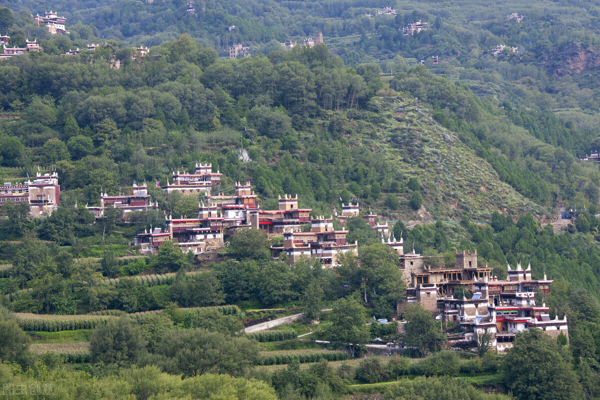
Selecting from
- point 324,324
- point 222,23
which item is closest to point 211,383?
point 324,324

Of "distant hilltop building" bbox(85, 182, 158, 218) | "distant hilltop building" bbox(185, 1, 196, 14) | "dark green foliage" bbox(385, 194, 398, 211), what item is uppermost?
"distant hilltop building" bbox(185, 1, 196, 14)

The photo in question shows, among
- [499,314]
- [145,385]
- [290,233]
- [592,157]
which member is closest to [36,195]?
[290,233]

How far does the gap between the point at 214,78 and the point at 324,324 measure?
5043 centimetres

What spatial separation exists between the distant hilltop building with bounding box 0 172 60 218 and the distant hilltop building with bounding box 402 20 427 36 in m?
117

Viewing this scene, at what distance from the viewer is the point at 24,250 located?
5766cm

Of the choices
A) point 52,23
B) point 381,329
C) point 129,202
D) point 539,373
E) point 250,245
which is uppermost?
point 52,23

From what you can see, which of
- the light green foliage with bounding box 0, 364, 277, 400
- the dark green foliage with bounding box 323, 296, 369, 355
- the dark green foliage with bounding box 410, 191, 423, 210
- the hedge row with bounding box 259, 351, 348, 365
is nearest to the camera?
the light green foliage with bounding box 0, 364, 277, 400

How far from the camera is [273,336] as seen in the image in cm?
5244

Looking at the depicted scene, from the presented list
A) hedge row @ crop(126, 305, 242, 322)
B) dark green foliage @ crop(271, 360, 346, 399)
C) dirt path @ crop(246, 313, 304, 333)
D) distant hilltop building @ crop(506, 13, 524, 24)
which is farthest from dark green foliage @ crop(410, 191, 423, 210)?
distant hilltop building @ crop(506, 13, 524, 24)

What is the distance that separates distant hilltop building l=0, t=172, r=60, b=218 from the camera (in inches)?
2628

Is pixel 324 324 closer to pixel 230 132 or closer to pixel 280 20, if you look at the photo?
pixel 230 132

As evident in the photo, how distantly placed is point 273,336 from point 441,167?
1752 inches

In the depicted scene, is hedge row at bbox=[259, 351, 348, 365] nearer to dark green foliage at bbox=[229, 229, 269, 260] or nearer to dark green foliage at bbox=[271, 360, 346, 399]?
dark green foliage at bbox=[271, 360, 346, 399]

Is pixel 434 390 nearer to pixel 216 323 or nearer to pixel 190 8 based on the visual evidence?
pixel 216 323
